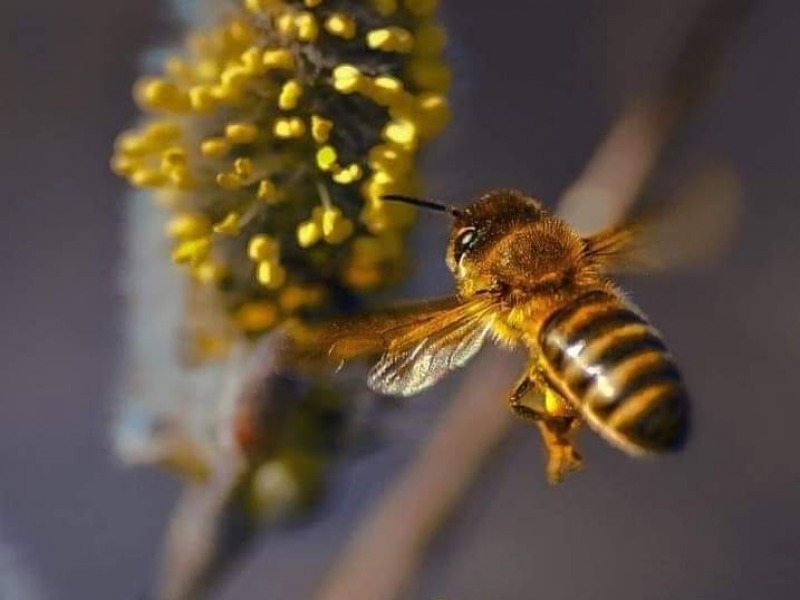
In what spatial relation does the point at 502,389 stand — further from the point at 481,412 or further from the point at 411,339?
the point at 411,339

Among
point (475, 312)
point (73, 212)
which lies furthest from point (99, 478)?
point (475, 312)

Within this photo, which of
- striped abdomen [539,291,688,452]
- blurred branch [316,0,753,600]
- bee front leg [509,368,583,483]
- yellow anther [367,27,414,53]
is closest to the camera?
striped abdomen [539,291,688,452]

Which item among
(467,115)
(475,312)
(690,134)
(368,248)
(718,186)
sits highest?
(690,134)

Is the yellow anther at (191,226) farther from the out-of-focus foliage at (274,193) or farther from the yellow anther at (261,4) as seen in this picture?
the yellow anther at (261,4)

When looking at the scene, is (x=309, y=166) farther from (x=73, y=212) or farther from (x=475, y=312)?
(x=73, y=212)

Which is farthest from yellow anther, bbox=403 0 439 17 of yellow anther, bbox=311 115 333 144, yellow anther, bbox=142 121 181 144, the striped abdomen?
the striped abdomen

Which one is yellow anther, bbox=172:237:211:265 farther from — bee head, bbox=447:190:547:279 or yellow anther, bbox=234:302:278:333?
bee head, bbox=447:190:547:279
